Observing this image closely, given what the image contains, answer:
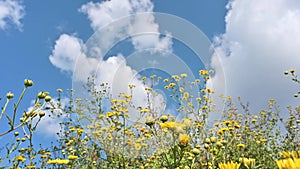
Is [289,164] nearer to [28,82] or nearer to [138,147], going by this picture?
[28,82]

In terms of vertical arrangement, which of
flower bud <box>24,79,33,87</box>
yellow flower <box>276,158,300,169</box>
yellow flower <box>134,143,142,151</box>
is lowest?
yellow flower <box>276,158,300,169</box>

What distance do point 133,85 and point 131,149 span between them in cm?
123

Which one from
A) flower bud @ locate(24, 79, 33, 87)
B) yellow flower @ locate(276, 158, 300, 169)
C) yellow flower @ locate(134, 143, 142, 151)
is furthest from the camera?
yellow flower @ locate(134, 143, 142, 151)

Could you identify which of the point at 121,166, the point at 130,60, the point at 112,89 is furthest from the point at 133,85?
the point at 121,166

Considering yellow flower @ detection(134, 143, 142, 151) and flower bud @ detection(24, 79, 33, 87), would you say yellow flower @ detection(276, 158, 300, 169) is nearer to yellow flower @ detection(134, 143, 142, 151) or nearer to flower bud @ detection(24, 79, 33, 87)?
flower bud @ detection(24, 79, 33, 87)

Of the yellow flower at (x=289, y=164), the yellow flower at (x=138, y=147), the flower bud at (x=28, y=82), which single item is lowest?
the yellow flower at (x=289, y=164)

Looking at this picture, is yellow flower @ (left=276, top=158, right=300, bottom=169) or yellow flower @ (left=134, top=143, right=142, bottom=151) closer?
yellow flower @ (left=276, top=158, right=300, bottom=169)

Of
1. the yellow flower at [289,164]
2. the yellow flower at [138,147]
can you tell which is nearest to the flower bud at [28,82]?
the yellow flower at [289,164]

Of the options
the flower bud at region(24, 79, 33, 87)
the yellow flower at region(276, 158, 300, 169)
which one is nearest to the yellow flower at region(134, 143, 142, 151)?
the flower bud at region(24, 79, 33, 87)

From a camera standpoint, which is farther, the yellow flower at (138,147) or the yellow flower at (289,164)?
the yellow flower at (138,147)

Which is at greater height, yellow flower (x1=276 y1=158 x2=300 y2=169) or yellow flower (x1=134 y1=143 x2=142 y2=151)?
yellow flower (x1=134 y1=143 x2=142 y2=151)

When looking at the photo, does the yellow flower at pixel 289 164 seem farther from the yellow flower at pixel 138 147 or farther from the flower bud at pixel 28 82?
the yellow flower at pixel 138 147

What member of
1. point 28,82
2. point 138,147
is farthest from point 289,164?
point 138,147

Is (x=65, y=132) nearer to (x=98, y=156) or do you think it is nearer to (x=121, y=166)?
(x=98, y=156)
